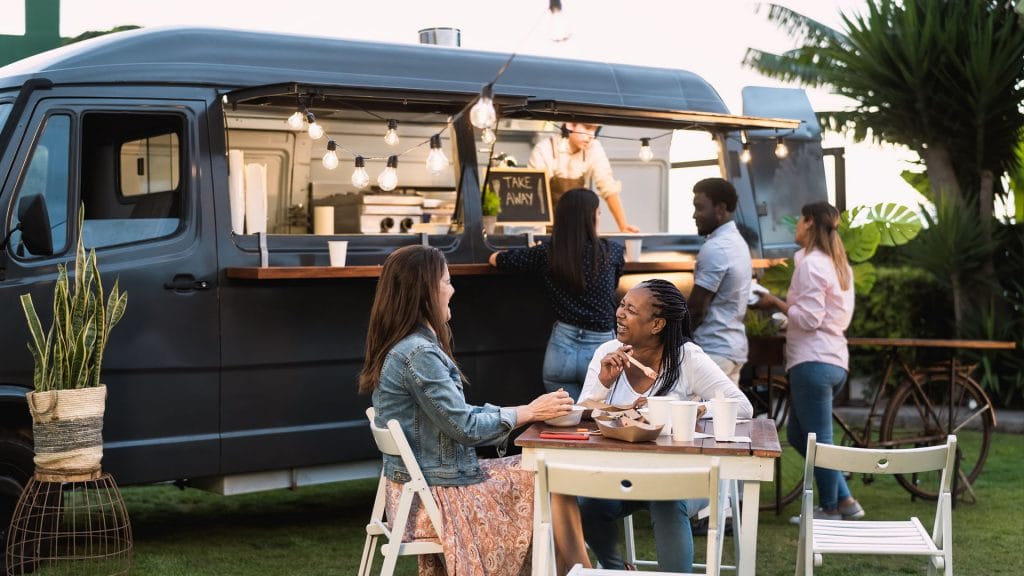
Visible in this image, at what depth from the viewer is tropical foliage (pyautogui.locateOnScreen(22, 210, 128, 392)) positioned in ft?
18.6

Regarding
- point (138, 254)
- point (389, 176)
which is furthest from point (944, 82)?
point (138, 254)

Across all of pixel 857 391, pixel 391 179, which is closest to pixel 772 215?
pixel 391 179

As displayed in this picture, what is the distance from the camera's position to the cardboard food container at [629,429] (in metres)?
4.28

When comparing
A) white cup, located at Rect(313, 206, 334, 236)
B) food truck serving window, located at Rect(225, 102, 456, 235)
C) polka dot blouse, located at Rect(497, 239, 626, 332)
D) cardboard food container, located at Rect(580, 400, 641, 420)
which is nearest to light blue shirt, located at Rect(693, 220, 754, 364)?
polka dot blouse, located at Rect(497, 239, 626, 332)

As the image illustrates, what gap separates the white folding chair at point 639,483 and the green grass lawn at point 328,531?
261cm

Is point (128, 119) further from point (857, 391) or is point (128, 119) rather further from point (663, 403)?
point (857, 391)

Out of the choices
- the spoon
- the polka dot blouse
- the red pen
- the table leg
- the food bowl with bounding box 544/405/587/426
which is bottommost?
the table leg

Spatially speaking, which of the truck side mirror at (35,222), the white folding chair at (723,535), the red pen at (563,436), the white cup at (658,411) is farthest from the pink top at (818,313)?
the truck side mirror at (35,222)

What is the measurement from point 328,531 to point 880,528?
345 cm

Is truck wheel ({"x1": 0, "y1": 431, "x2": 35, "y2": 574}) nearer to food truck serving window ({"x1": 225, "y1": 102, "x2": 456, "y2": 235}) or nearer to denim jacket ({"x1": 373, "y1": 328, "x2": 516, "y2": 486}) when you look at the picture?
food truck serving window ({"x1": 225, "y1": 102, "x2": 456, "y2": 235})

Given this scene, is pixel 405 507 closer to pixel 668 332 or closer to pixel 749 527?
pixel 749 527

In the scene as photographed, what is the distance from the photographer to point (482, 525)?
4.68m

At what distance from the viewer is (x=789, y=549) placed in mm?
6727

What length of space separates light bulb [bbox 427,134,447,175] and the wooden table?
252cm
